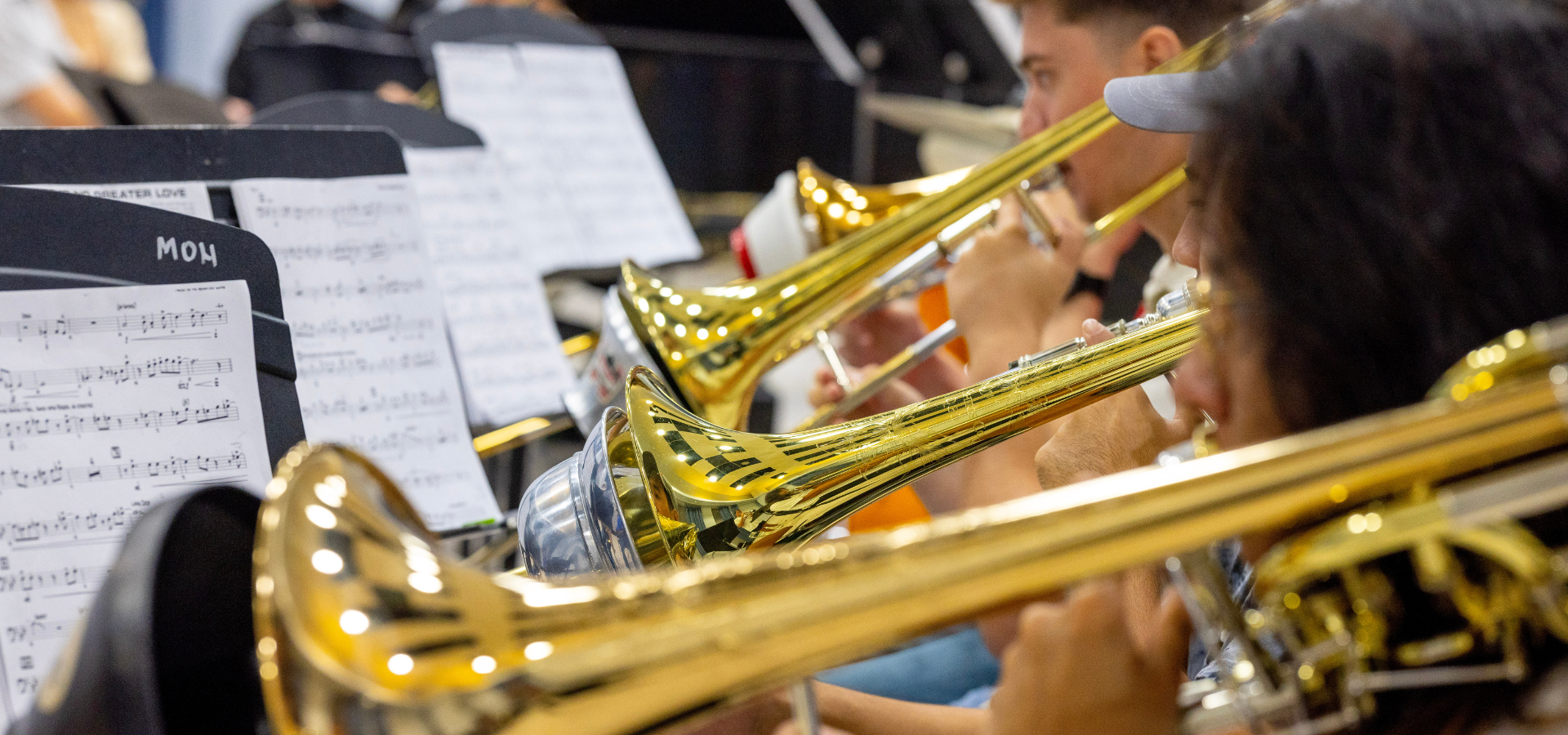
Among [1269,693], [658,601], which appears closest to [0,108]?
[658,601]

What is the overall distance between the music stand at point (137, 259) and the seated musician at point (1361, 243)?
61 centimetres

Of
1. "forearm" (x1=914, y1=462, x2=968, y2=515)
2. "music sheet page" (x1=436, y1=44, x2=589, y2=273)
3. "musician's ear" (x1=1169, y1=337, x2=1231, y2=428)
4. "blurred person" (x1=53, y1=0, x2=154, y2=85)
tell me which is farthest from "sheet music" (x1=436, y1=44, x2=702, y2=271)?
"blurred person" (x1=53, y1=0, x2=154, y2=85)

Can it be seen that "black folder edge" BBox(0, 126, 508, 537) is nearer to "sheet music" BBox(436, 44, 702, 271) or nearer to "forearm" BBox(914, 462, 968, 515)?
"forearm" BBox(914, 462, 968, 515)

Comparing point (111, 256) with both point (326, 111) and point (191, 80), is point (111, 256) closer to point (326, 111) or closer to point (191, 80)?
point (326, 111)

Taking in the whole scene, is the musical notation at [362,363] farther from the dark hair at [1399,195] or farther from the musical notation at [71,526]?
the dark hair at [1399,195]

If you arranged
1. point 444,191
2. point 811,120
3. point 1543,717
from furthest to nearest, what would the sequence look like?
point 811,120 < point 444,191 < point 1543,717

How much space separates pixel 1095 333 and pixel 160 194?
2.79ft

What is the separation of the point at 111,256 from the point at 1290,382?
2.62 ft

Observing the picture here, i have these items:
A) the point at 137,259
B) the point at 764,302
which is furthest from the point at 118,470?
the point at 764,302

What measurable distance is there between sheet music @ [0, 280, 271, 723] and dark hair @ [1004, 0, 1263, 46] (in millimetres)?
1173

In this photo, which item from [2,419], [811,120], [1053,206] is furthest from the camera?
[811,120]

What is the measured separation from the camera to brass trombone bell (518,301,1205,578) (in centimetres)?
80

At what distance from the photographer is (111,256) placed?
0.79 metres

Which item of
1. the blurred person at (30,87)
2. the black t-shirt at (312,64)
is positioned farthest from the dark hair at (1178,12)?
the black t-shirt at (312,64)
